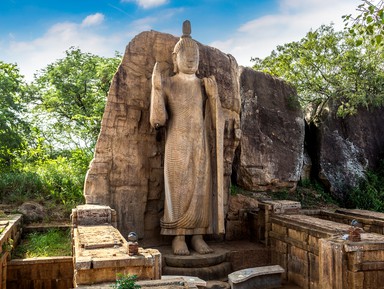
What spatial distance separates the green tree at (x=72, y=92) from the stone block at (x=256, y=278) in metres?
7.88

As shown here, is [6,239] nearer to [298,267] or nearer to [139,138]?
[139,138]

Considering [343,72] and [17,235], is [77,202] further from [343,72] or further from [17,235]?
[343,72]

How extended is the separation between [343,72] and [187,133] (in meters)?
5.36

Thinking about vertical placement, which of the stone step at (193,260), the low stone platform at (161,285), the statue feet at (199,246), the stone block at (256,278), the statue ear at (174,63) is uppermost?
the statue ear at (174,63)

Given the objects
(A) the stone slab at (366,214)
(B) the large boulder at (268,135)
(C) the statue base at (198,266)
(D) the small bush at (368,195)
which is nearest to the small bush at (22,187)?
(C) the statue base at (198,266)

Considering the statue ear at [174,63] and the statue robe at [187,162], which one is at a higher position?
the statue ear at [174,63]

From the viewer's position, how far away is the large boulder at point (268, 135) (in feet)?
27.2

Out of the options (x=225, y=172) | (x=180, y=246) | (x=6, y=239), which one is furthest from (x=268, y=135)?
(x=6, y=239)

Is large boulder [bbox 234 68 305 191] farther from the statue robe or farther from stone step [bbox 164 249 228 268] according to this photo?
stone step [bbox 164 249 228 268]

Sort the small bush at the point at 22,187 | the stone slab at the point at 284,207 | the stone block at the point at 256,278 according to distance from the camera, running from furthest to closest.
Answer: the small bush at the point at 22,187 < the stone slab at the point at 284,207 < the stone block at the point at 256,278

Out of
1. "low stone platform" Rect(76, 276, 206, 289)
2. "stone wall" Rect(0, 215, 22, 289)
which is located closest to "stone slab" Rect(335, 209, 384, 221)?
"low stone platform" Rect(76, 276, 206, 289)

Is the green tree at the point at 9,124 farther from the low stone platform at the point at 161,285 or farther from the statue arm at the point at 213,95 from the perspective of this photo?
the low stone platform at the point at 161,285

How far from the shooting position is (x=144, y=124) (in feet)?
20.7

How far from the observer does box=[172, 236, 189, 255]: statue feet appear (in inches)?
216
